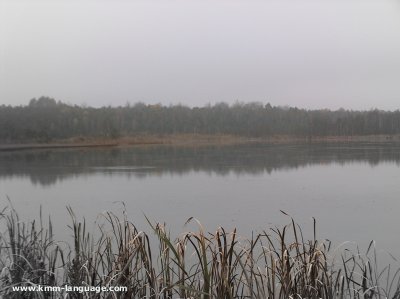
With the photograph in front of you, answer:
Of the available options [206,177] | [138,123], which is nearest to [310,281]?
[206,177]

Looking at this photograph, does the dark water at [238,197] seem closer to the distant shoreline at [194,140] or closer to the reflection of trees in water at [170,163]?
the reflection of trees in water at [170,163]

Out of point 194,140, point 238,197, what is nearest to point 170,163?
point 238,197

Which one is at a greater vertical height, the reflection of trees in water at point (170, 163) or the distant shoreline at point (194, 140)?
the distant shoreline at point (194, 140)

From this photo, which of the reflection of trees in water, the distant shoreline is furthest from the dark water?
the distant shoreline

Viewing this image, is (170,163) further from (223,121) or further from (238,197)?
(223,121)

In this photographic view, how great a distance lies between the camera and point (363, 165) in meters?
15.6

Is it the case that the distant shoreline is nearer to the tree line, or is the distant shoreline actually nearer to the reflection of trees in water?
the tree line

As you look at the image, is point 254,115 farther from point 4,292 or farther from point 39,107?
point 4,292

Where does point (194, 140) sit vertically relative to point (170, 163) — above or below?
above

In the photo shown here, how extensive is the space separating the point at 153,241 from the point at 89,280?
2.89 metres

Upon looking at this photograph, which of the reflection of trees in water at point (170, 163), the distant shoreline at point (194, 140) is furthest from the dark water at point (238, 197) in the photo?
the distant shoreline at point (194, 140)

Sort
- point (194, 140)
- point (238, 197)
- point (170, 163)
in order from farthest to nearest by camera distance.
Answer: point (194, 140) < point (170, 163) < point (238, 197)

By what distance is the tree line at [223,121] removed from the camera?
134ft

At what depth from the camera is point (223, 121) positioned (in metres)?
52.0
